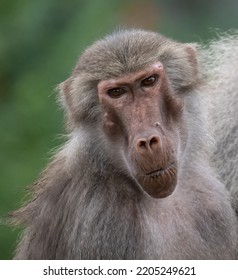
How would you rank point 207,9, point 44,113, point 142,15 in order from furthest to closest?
point 207,9 → point 142,15 → point 44,113

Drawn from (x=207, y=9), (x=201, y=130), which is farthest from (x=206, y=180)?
(x=207, y=9)

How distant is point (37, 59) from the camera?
19.8 ft

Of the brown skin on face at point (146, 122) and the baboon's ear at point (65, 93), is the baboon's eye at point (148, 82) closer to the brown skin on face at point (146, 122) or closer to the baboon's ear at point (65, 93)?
the brown skin on face at point (146, 122)

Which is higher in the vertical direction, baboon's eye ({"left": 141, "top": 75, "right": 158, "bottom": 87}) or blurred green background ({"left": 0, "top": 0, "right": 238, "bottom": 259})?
baboon's eye ({"left": 141, "top": 75, "right": 158, "bottom": 87})

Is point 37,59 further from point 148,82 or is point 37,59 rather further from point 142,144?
point 142,144

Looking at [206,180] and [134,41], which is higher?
[134,41]

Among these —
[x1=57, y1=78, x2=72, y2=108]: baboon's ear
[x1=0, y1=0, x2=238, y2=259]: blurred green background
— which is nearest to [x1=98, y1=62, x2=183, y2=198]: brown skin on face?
[x1=57, y1=78, x2=72, y2=108]: baboon's ear

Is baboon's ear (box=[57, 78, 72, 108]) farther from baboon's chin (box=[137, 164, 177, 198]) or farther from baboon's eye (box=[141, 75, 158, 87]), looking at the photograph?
baboon's chin (box=[137, 164, 177, 198])

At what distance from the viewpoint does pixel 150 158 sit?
3486 millimetres

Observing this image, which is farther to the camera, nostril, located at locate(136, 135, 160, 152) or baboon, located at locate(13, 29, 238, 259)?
baboon, located at locate(13, 29, 238, 259)

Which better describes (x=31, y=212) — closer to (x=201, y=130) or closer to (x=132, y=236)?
(x=132, y=236)

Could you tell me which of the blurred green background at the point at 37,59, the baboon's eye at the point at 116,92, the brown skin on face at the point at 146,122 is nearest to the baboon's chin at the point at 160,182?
the brown skin on face at the point at 146,122

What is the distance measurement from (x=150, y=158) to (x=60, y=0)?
2906mm

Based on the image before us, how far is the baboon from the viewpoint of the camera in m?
3.60
